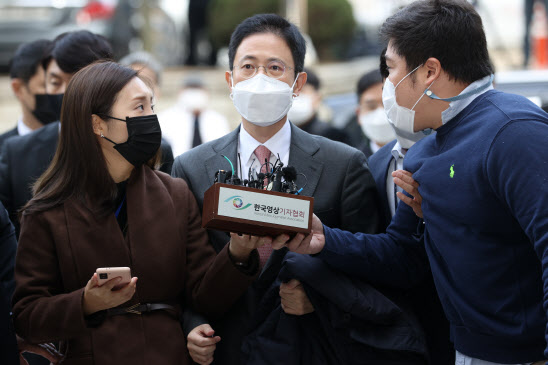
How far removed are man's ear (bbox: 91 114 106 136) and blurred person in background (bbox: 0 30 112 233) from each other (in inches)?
41.9

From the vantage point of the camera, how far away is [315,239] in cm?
291

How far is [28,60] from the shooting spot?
5066mm

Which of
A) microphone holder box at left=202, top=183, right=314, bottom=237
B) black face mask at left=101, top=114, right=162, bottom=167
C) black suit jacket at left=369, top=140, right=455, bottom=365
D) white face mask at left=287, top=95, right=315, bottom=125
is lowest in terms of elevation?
black suit jacket at left=369, top=140, right=455, bottom=365

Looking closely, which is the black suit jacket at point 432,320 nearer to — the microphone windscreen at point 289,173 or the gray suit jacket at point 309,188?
the gray suit jacket at point 309,188

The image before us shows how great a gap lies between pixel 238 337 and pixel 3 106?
1007 cm

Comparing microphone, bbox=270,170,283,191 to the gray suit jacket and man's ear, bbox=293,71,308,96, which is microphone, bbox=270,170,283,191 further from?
man's ear, bbox=293,71,308,96

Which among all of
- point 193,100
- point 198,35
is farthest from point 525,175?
point 198,35

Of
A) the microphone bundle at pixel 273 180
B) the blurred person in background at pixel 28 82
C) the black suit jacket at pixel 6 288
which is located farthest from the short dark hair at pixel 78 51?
the microphone bundle at pixel 273 180

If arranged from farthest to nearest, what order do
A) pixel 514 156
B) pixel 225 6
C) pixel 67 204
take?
pixel 225 6 → pixel 67 204 → pixel 514 156

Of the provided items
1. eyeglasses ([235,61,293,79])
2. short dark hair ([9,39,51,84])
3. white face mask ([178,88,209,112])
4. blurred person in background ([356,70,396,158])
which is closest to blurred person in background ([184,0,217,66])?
white face mask ([178,88,209,112])

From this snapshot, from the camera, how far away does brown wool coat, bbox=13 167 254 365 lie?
2.74m

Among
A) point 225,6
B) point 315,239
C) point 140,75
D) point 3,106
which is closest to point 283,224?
point 315,239

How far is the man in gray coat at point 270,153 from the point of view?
311 centimetres

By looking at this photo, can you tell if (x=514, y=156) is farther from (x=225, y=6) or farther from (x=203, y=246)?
(x=225, y=6)
